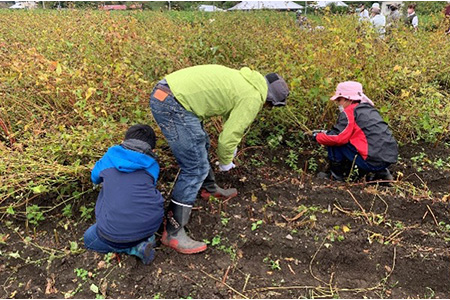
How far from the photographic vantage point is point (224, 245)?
8.15 ft

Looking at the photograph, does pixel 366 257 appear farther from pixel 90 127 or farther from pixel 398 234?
pixel 90 127

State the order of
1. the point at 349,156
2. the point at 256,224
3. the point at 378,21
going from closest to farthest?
the point at 256,224, the point at 349,156, the point at 378,21

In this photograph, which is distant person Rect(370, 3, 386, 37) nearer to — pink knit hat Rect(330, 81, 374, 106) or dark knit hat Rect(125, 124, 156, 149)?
pink knit hat Rect(330, 81, 374, 106)

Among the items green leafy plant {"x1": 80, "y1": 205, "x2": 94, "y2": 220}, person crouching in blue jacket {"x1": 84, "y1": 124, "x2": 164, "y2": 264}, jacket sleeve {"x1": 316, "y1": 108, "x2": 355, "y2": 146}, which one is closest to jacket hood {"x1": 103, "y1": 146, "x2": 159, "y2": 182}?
person crouching in blue jacket {"x1": 84, "y1": 124, "x2": 164, "y2": 264}

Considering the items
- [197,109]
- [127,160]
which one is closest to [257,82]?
[197,109]

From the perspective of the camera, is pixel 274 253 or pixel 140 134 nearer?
pixel 140 134

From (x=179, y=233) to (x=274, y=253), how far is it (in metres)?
0.64

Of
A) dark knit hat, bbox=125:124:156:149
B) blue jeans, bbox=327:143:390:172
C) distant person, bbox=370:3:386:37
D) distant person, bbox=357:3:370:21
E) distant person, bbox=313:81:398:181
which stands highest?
distant person, bbox=357:3:370:21

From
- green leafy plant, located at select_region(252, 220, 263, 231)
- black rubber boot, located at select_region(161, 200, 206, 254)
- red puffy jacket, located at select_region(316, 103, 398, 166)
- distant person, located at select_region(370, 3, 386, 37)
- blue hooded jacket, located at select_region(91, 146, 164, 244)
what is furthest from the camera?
distant person, located at select_region(370, 3, 386, 37)

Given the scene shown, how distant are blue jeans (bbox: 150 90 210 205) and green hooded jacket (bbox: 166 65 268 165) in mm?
61

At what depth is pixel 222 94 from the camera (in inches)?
91.1

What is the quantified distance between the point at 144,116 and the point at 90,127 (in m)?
0.44

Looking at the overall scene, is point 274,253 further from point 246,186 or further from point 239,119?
point 239,119

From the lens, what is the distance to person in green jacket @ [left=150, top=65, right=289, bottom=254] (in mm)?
2287
